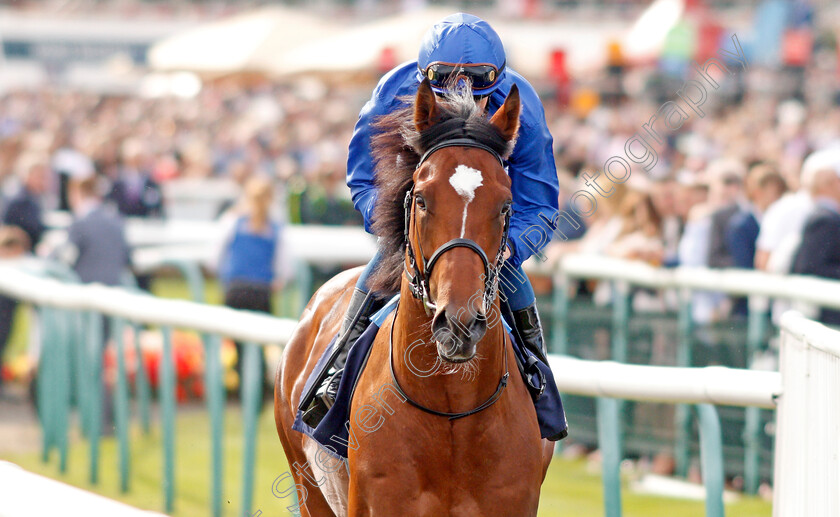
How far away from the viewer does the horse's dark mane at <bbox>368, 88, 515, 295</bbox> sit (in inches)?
119

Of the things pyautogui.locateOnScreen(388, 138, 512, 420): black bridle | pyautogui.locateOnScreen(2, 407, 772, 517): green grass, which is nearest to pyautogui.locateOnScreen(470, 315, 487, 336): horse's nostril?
pyautogui.locateOnScreen(388, 138, 512, 420): black bridle

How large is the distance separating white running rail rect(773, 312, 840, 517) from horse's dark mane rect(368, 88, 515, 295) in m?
1.18

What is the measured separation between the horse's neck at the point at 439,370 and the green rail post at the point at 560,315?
4.47 metres

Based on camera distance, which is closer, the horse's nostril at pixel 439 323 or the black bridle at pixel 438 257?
the horse's nostril at pixel 439 323

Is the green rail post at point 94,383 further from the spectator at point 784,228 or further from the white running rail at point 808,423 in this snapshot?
the white running rail at point 808,423

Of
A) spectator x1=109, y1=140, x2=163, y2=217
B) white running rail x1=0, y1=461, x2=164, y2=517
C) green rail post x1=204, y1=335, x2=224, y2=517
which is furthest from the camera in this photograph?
spectator x1=109, y1=140, x2=163, y2=217

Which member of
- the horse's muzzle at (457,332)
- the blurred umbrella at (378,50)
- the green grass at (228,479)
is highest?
the blurred umbrella at (378,50)

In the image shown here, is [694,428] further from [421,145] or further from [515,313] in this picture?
[421,145]

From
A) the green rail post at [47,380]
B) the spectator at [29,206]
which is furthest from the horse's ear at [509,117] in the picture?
the spectator at [29,206]

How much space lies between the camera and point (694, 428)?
6.46m

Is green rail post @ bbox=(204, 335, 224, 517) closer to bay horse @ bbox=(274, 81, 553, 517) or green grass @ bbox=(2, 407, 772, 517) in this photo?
green grass @ bbox=(2, 407, 772, 517)

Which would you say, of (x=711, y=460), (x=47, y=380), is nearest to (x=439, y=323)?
(x=711, y=460)

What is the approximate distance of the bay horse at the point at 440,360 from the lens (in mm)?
2852

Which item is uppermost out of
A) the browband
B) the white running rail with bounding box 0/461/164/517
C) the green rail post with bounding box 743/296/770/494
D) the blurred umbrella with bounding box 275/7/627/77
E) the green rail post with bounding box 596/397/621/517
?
the blurred umbrella with bounding box 275/7/627/77
